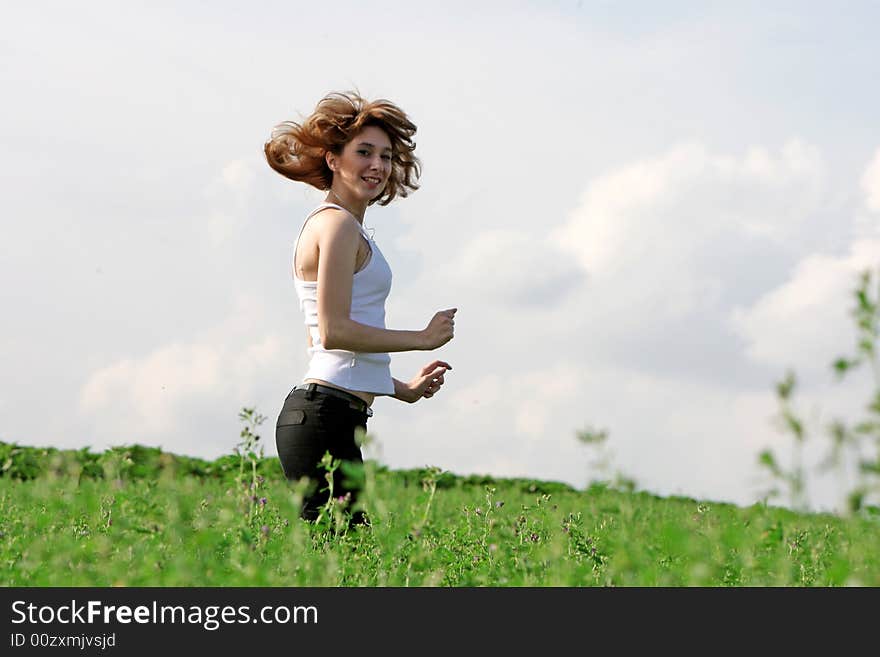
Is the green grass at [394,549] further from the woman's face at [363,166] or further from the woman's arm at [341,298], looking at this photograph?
the woman's face at [363,166]

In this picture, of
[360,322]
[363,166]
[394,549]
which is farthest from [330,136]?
[394,549]

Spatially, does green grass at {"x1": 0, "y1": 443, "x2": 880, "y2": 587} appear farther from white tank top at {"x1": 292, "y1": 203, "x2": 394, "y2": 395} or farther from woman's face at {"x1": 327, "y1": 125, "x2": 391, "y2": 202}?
woman's face at {"x1": 327, "y1": 125, "x2": 391, "y2": 202}

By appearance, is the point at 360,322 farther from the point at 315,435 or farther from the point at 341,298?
A: the point at 315,435

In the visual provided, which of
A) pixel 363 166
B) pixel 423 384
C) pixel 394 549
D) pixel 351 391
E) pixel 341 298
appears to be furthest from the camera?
pixel 423 384

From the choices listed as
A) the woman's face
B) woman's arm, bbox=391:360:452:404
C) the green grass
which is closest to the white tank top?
the woman's face

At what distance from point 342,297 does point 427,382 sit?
1068 millimetres

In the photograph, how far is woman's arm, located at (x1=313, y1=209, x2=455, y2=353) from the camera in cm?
497

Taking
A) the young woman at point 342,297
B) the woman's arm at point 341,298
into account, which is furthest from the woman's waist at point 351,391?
the woman's arm at point 341,298

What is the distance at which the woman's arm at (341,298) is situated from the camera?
4.97 metres

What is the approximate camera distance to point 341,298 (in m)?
4.98
